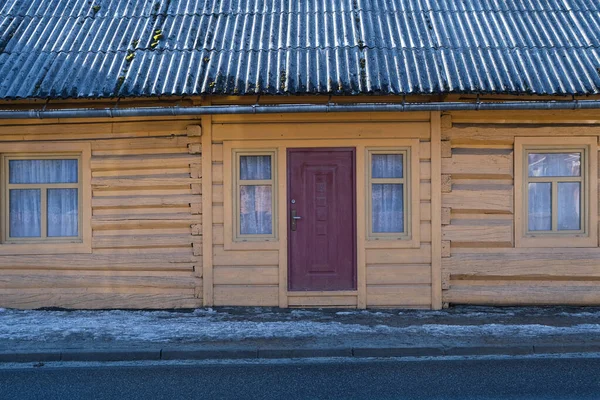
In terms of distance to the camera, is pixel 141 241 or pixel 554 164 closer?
pixel 141 241

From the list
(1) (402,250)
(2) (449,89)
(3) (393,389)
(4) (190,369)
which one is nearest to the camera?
(3) (393,389)

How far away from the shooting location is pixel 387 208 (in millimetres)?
8977

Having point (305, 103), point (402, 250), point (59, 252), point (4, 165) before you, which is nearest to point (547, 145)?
point (402, 250)

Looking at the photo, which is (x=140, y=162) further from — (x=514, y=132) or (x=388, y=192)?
(x=514, y=132)

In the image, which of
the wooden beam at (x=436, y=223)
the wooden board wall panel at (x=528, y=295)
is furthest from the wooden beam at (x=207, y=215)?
the wooden board wall panel at (x=528, y=295)

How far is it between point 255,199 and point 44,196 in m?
2.96

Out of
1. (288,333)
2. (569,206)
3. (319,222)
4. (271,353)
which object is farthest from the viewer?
(569,206)

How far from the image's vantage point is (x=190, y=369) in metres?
6.49

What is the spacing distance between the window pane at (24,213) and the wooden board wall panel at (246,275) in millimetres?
2657

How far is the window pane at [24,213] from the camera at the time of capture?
9.14 metres

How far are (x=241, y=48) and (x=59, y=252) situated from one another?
376 centimetres

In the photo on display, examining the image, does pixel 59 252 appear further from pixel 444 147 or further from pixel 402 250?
pixel 444 147

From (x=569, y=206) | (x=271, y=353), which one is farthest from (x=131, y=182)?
(x=569, y=206)

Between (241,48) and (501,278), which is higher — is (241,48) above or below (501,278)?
above
